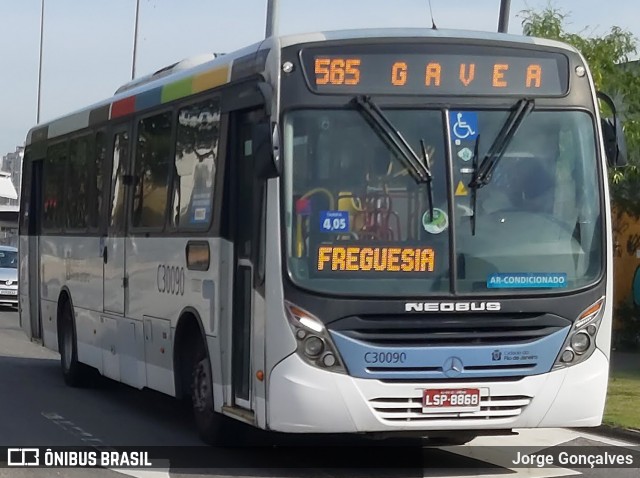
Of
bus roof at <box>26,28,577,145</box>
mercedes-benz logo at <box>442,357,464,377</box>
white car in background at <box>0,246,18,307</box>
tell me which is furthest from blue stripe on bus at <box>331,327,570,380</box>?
white car in background at <box>0,246,18,307</box>

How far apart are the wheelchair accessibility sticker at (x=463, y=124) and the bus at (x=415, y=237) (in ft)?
0.04

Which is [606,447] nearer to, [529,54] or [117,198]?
[529,54]

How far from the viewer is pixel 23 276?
19.3 m

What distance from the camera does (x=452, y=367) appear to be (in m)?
9.62

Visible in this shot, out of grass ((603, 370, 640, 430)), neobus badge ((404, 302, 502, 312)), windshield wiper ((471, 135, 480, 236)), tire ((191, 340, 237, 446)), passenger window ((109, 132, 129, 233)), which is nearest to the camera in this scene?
neobus badge ((404, 302, 502, 312))

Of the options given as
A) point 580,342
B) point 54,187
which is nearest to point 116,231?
point 54,187

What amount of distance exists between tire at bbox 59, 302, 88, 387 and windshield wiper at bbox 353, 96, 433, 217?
753cm

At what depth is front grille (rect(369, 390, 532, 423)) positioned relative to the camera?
9562mm

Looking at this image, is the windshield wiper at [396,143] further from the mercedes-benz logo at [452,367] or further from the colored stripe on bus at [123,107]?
the colored stripe on bus at [123,107]

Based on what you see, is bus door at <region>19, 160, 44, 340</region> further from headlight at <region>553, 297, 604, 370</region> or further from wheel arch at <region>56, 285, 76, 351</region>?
headlight at <region>553, 297, 604, 370</region>

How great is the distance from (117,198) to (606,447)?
543 cm

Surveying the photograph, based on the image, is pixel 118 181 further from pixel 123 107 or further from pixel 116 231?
pixel 123 107

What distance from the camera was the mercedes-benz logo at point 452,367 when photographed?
9.62 meters

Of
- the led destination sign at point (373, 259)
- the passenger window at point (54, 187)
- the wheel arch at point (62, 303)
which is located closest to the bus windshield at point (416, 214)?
the led destination sign at point (373, 259)
